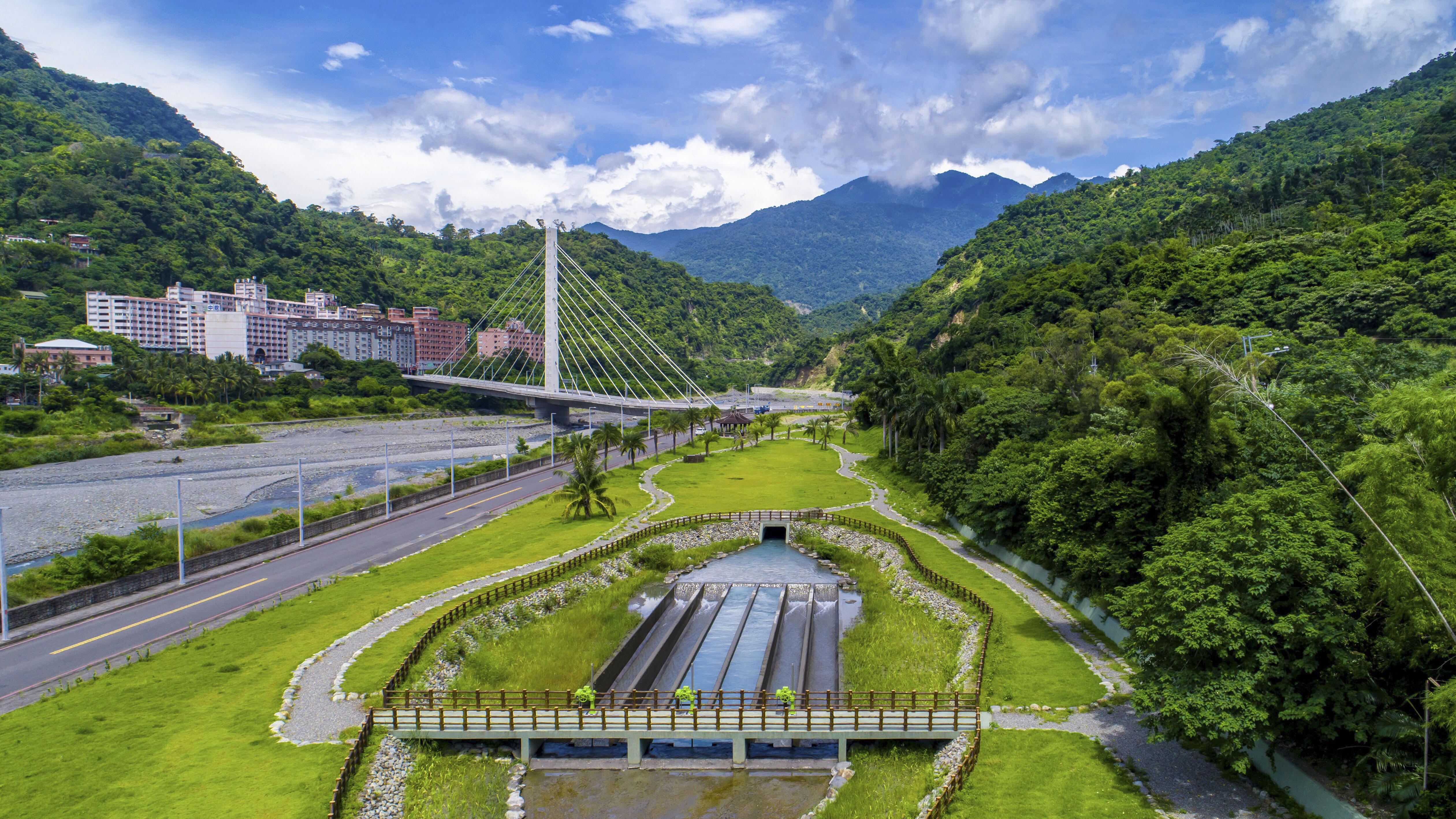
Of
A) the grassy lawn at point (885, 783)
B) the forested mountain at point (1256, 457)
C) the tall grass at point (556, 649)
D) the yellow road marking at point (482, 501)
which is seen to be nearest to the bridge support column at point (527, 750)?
the tall grass at point (556, 649)

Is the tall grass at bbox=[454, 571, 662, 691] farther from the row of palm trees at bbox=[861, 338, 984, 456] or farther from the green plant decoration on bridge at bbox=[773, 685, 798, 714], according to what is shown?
the row of palm trees at bbox=[861, 338, 984, 456]

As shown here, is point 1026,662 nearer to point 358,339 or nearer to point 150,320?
point 150,320

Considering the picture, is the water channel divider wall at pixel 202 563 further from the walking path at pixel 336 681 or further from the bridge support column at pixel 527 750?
the bridge support column at pixel 527 750

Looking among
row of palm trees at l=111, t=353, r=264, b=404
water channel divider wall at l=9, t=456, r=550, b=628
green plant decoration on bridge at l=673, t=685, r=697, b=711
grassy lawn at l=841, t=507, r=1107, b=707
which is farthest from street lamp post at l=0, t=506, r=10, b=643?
row of palm trees at l=111, t=353, r=264, b=404

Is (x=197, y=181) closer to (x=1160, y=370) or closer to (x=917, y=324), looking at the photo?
(x=917, y=324)

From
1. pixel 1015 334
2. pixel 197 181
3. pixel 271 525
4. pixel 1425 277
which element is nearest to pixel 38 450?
pixel 271 525

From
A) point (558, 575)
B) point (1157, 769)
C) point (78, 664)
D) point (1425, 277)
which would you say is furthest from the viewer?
point (1425, 277)
